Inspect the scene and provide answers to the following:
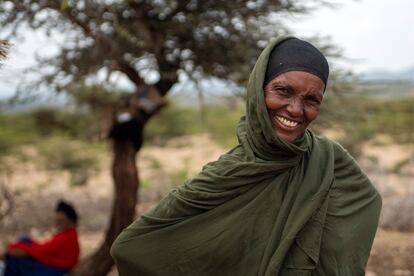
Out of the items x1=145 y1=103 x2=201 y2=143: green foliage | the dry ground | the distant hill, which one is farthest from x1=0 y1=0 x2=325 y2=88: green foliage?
x1=145 y1=103 x2=201 y2=143: green foliage

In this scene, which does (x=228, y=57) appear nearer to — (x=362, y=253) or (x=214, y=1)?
(x=214, y=1)

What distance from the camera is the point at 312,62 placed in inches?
71.4

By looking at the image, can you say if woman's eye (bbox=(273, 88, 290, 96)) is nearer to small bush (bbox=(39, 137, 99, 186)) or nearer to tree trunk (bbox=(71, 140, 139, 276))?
tree trunk (bbox=(71, 140, 139, 276))

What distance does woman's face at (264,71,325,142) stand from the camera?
180 cm

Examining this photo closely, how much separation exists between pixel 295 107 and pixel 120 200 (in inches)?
132

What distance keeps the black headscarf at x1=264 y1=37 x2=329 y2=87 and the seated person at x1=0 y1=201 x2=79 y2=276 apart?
3203mm

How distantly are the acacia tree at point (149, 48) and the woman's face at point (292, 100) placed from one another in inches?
108

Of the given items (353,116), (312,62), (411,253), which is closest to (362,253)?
(312,62)

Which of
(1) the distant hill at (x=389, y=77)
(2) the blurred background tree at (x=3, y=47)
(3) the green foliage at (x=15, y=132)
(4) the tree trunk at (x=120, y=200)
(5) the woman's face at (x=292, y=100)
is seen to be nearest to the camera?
(5) the woman's face at (x=292, y=100)

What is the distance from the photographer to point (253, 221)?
187 cm

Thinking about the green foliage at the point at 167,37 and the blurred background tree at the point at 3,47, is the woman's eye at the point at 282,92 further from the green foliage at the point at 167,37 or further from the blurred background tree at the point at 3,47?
the green foliage at the point at 167,37

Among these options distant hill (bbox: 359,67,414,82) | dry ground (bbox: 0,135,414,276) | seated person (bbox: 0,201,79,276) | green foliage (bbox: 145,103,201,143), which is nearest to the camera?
seated person (bbox: 0,201,79,276)

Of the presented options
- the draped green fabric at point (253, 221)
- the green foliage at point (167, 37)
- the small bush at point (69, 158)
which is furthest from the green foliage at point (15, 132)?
the draped green fabric at point (253, 221)

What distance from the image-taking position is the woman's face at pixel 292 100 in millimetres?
1796
